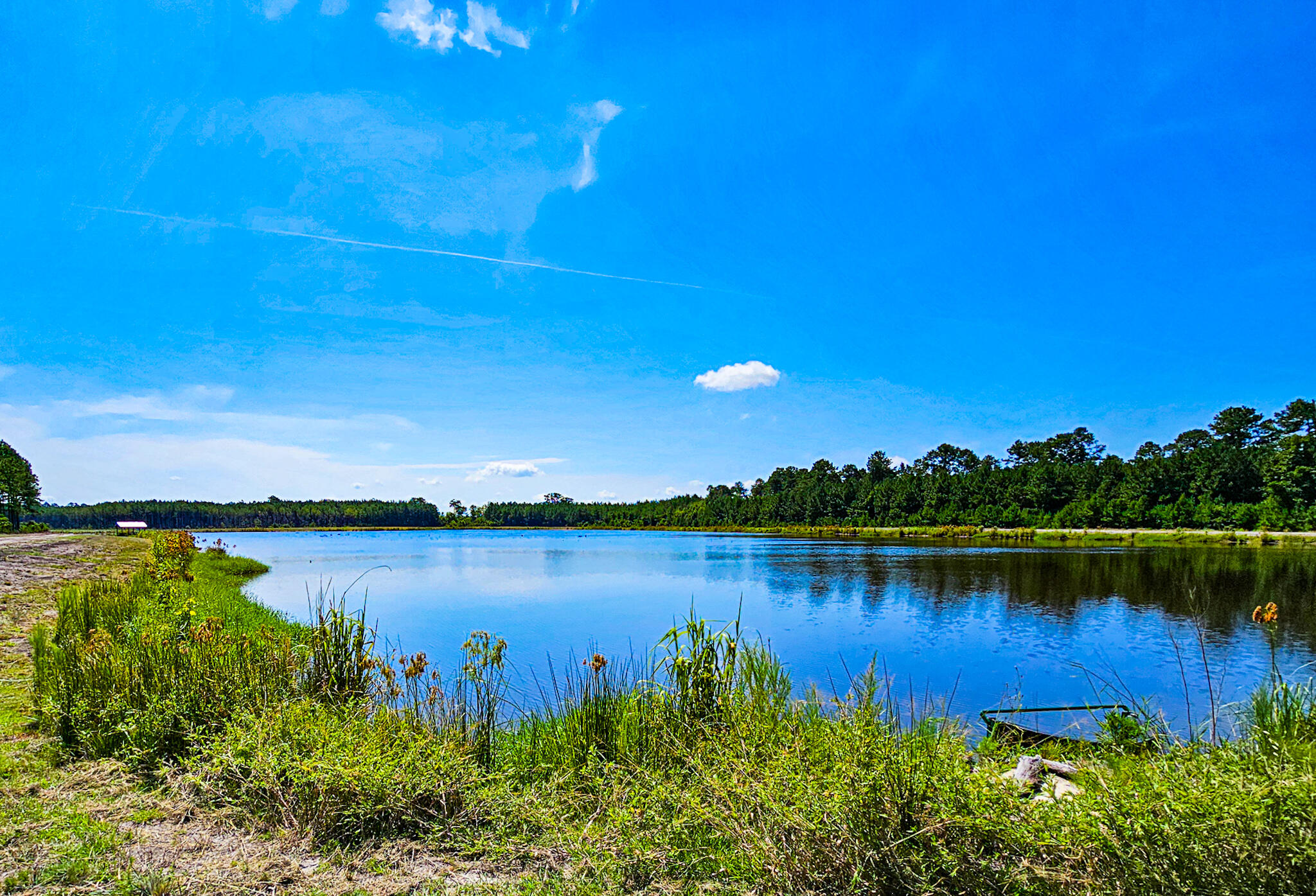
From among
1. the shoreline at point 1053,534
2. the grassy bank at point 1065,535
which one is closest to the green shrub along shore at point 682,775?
the shoreline at point 1053,534

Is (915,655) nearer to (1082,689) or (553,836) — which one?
(1082,689)

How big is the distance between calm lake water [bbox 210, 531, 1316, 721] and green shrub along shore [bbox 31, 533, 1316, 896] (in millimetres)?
2418

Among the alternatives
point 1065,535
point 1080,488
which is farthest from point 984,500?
point 1065,535

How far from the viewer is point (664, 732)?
5492mm

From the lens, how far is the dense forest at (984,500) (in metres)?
59.9

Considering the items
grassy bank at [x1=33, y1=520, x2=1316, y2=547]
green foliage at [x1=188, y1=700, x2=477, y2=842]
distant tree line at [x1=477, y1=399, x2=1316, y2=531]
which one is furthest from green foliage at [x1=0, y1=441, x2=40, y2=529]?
distant tree line at [x1=477, y1=399, x2=1316, y2=531]

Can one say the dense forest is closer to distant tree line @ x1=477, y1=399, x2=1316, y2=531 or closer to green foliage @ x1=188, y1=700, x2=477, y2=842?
distant tree line @ x1=477, y1=399, x2=1316, y2=531

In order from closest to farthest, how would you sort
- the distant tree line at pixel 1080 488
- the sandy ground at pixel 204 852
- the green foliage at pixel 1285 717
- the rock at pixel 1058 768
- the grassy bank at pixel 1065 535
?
the sandy ground at pixel 204 852 < the green foliage at pixel 1285 717 < the rock at pixel 1058 768 < the grassy bank at pixel 1065 535 < the distant tree line at pixel 1080 488

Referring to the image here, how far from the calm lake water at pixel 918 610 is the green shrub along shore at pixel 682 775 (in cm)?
242

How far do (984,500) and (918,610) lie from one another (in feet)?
247

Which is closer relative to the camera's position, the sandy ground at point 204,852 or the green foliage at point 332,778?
the sandy ground at point 204,852

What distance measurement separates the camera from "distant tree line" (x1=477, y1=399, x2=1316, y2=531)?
56500 mm

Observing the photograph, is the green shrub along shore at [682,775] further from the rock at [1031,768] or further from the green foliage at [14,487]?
the green foliage at [14,487]

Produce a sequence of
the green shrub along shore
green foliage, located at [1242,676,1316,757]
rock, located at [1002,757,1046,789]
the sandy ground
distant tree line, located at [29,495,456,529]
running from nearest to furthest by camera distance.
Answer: the green shrub along shore < the sandy ground < green foliage, located at [1242,676,1316,757] < rock, located at [1002,757,1046,789] < distant tree line, located at [29,495,456,529]
